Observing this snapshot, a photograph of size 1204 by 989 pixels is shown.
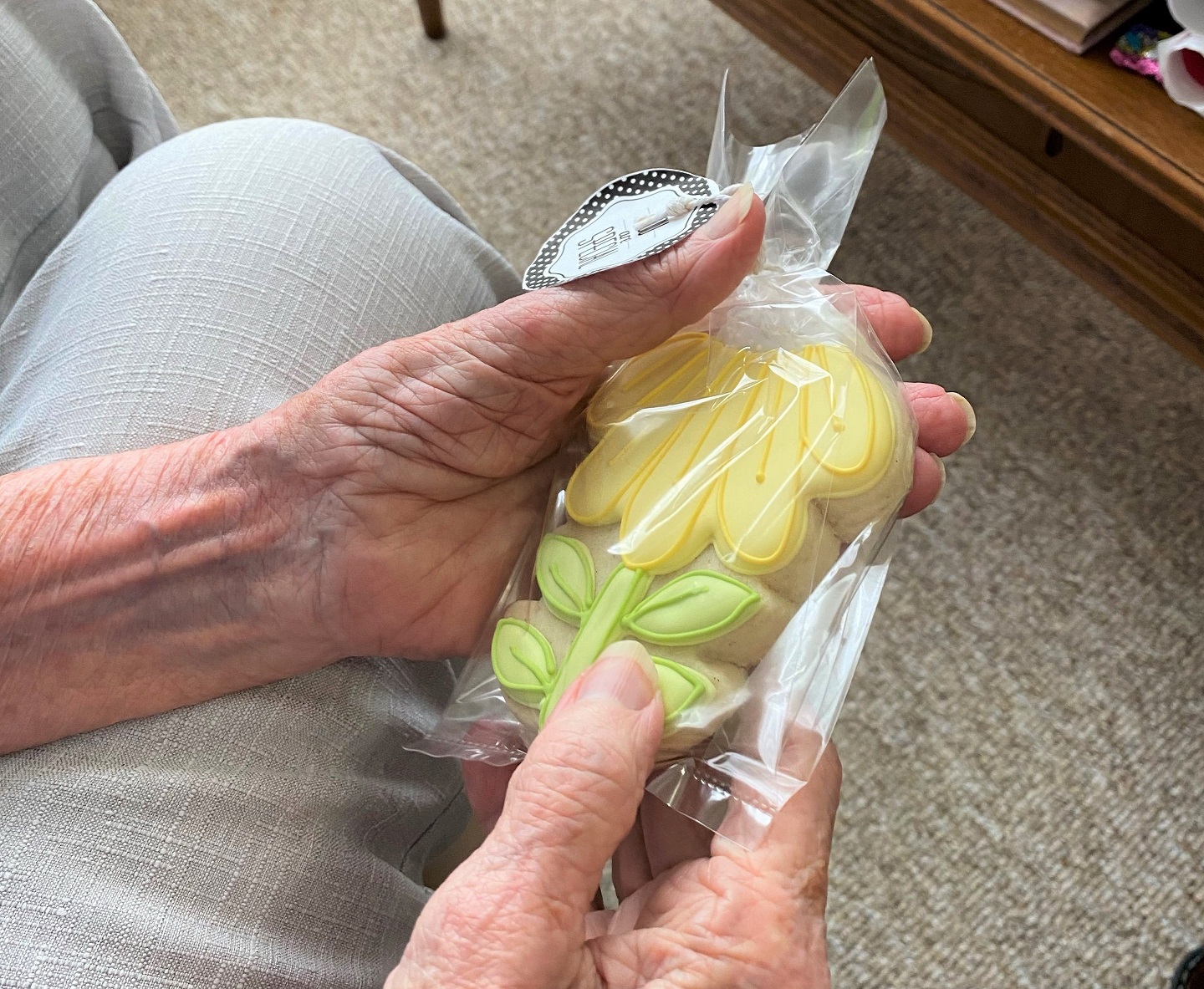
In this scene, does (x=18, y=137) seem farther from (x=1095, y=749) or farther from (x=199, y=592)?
(x=1095, y=749)

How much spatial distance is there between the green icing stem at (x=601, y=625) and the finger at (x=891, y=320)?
246mm

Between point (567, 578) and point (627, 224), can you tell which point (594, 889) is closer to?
point (567, 578)

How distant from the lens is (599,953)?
22.0 inches

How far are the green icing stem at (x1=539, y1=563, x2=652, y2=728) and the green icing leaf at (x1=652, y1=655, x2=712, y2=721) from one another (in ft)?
0.11

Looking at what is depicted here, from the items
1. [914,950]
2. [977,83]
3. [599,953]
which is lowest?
[914,950]

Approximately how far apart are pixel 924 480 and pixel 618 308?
0.75ft

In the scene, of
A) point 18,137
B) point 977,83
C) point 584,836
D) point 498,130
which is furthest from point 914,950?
point 498,130

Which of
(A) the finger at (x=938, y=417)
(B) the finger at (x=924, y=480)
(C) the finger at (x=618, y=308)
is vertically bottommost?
(B) the finger at (x=924, y=480)

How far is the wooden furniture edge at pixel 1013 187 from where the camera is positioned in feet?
3.26

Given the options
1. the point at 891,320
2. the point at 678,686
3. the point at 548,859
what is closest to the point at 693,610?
the point at 678,686

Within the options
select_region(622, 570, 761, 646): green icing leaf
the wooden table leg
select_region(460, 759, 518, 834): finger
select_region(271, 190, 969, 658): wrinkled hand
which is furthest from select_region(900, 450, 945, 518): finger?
the wooden table leg

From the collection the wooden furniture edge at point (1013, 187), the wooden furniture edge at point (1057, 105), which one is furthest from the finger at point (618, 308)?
the wooden furniture edge at point (1013, 187)

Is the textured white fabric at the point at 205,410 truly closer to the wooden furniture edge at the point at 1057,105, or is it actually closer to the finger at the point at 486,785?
the finger at the point at 486,785

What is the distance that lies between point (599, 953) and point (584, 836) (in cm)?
9
